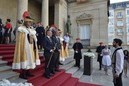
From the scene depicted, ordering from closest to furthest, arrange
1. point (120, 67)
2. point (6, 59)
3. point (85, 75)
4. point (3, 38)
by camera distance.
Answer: point (120, 67) → point (6, 59) → point (85, 75) → point (3, 38)

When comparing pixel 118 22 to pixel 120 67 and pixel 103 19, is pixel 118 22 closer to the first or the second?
pixel 103 19

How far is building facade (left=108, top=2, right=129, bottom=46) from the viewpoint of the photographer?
173 feet

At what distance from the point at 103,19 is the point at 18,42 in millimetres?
15544

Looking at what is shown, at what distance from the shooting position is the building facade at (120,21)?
52662 millimetres

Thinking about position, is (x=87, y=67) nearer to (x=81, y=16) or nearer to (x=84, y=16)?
(x=84, y=16)

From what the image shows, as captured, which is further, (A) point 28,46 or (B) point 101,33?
(B) point 101,33

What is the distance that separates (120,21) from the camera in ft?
178

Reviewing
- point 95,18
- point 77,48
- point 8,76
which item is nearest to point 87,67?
point 77,48

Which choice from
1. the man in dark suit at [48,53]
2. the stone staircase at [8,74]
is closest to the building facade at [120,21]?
the man in dark suit at [48,53]

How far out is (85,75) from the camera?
982 centimetres

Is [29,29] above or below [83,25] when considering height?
below

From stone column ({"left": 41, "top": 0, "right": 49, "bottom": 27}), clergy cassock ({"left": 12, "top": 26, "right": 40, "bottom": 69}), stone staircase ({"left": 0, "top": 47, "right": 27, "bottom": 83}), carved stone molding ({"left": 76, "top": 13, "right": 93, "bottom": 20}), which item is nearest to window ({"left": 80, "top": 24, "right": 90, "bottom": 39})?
carved stone molding ({"left": 76, "top": 13, "right": 93, "bottom": 20})

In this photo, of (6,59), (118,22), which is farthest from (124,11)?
(6,59)

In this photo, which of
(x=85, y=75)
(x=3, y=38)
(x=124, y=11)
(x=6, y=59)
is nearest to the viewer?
(x=6, y=59)
